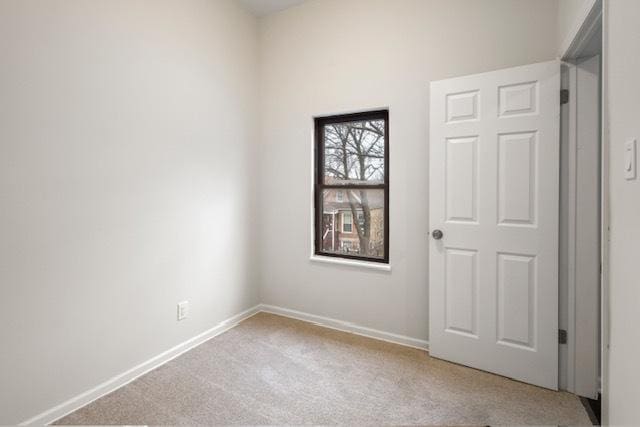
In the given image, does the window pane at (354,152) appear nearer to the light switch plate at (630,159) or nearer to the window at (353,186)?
the window at (353,186)

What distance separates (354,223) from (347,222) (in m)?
0.07

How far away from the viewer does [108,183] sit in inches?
78.0

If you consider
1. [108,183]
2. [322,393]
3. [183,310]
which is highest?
[108,183]

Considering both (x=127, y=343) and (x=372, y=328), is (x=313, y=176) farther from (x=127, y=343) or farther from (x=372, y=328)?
(x=127, y=343)

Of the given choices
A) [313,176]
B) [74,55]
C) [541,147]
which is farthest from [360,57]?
[74,55]

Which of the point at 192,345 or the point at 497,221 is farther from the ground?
the point at 497,221

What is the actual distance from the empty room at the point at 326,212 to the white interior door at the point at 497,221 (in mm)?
13

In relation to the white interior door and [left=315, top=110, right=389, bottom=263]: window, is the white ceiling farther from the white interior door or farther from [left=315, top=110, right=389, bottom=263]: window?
the white interior door

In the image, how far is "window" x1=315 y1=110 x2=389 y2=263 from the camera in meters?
2.79

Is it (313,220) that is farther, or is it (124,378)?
(313,220)

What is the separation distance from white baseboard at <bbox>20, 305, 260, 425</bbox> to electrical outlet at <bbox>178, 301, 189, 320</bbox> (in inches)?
7.9

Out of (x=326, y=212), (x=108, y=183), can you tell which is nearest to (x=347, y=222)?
(x=326, y=212)

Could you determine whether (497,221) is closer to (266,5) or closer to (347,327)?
(347,327)

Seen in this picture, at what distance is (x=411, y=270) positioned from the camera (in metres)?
2.58
